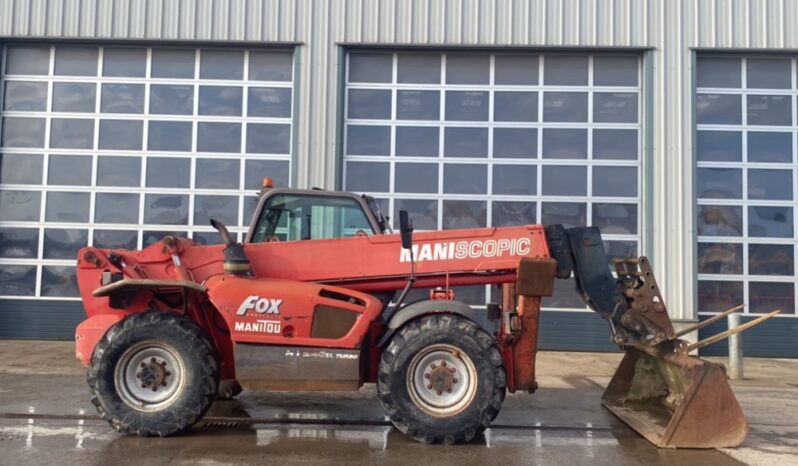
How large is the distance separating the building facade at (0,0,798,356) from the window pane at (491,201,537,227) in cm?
6

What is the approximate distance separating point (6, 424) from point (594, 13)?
1216 cm

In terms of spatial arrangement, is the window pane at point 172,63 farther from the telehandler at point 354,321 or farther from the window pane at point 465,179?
the telehandler at point 354,321

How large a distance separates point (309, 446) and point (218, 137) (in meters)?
8.87

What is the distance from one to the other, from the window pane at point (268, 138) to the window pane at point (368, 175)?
4.71ft

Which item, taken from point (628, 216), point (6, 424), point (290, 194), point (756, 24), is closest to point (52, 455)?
point (6, 424)

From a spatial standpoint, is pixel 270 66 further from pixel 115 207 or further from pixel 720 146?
pixel 720 146

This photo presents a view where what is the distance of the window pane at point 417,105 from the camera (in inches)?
508

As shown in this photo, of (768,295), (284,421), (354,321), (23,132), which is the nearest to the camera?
(354,321)

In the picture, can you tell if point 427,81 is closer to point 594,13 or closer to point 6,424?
point 594,13

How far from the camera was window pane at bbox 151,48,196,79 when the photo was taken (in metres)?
13.0

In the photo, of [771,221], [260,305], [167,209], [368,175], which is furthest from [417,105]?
[260,305]

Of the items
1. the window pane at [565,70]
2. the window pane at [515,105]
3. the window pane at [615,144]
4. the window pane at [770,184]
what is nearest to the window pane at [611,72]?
the window pane at [565,70]

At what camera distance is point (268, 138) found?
42.3 feet

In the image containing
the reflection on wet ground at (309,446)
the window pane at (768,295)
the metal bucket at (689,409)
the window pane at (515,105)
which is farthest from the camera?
the window pane at (515,105)
